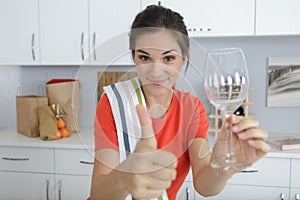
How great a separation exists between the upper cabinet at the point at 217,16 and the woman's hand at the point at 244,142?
1284 millimetres

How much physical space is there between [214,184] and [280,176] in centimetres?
103

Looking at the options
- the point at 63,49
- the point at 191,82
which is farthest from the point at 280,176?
the point at 63,49

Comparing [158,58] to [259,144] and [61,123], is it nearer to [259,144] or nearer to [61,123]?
[259,144]

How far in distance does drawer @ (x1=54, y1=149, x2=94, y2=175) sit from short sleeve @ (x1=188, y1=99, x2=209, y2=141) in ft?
3.88

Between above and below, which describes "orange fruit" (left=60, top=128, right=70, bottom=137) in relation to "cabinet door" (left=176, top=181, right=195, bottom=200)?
above

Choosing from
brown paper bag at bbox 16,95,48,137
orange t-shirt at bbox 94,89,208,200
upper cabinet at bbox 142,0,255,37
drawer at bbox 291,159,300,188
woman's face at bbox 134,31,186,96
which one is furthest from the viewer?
brown paper bag at bbox 16,95,48,137

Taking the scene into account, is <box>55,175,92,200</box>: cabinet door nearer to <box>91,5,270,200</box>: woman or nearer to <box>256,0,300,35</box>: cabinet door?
<box>91,5,270,200</box>: woman

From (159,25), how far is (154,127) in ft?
0.74

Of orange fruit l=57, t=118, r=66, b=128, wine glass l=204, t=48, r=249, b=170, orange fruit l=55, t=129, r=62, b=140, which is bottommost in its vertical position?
orange fruit l=55, t=129, r=62, b=140

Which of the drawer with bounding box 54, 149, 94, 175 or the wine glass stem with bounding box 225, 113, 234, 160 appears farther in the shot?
the drawer with bounding box 54, 149, 94, 175

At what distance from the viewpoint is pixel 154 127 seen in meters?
0.72

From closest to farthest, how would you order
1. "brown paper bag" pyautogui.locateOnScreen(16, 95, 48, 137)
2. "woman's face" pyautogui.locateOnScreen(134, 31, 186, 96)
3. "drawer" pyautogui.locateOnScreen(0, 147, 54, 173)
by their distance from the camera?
"woman's face" pyautogui.locateOnScreen(134, 31, 186, 96) → "drawer" pyautogui.locateOnScreen(0, 147, 54, 173) → "brown paper bag" pyautogui.locateOnScreen(16, 95, 48, 137)

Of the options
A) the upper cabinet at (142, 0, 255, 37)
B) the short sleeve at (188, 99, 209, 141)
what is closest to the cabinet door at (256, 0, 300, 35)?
the upper cabinet at (142, 0, 255, 37)

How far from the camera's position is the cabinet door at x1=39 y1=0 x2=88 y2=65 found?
1985 mm
